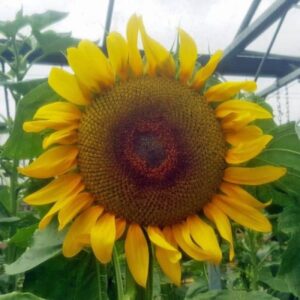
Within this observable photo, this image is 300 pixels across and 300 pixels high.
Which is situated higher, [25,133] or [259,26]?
[25,133]

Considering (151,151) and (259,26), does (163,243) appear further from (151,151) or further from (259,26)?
A: (259,26)

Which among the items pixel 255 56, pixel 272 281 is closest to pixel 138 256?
pixel 272 281

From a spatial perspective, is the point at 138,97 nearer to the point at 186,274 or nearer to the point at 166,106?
the point at 166,106

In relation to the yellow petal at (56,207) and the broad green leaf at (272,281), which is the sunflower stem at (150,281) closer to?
the yellow petal at (56,207)

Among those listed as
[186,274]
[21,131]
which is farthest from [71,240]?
[186,274]

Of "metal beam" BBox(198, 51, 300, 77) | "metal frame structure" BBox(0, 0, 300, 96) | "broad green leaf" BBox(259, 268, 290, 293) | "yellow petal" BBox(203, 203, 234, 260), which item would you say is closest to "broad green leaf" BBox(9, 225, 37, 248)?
"yellow petal" BBox(203, 203, 234, 260)

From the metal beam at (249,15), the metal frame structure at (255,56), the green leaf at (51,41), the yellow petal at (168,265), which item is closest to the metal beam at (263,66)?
the metal frame structure at (255,56)
